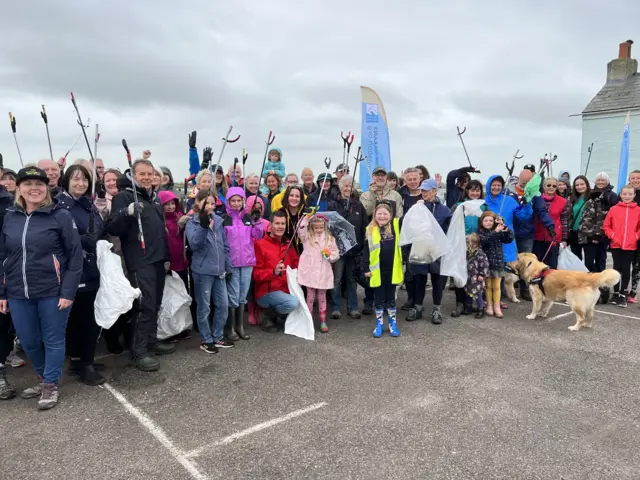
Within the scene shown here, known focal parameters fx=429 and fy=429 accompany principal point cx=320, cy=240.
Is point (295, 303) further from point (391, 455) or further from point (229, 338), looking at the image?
point (391, 455)

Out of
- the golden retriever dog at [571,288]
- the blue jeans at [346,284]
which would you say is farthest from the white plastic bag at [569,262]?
the blue jeans at [346,284]

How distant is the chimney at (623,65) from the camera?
71.2ft

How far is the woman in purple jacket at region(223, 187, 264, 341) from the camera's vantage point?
5.10m

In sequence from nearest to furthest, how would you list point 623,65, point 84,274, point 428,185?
point 84,274
point 428,185
point 623,65

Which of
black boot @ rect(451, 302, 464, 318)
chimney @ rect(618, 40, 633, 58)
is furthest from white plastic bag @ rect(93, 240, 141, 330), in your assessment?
chimney @ rect(618, 40, 633, 58)

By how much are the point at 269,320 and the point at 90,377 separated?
224 cm

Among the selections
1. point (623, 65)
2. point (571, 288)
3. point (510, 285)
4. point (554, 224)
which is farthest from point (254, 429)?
point (623, 65)

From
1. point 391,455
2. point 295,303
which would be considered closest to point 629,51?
point 295,303

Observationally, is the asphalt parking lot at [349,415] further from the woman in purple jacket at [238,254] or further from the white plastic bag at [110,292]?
the white plastic bag at [110,292]

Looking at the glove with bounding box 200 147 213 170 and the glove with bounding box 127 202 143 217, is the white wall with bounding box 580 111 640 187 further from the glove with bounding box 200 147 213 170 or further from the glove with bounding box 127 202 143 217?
the glove with bounding box 127 202 143 217

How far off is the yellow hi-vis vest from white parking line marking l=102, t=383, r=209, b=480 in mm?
3017

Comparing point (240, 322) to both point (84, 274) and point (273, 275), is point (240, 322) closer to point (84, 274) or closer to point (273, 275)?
point (273, 275)

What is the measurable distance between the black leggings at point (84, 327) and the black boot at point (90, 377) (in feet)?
0.19

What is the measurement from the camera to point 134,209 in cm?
404
